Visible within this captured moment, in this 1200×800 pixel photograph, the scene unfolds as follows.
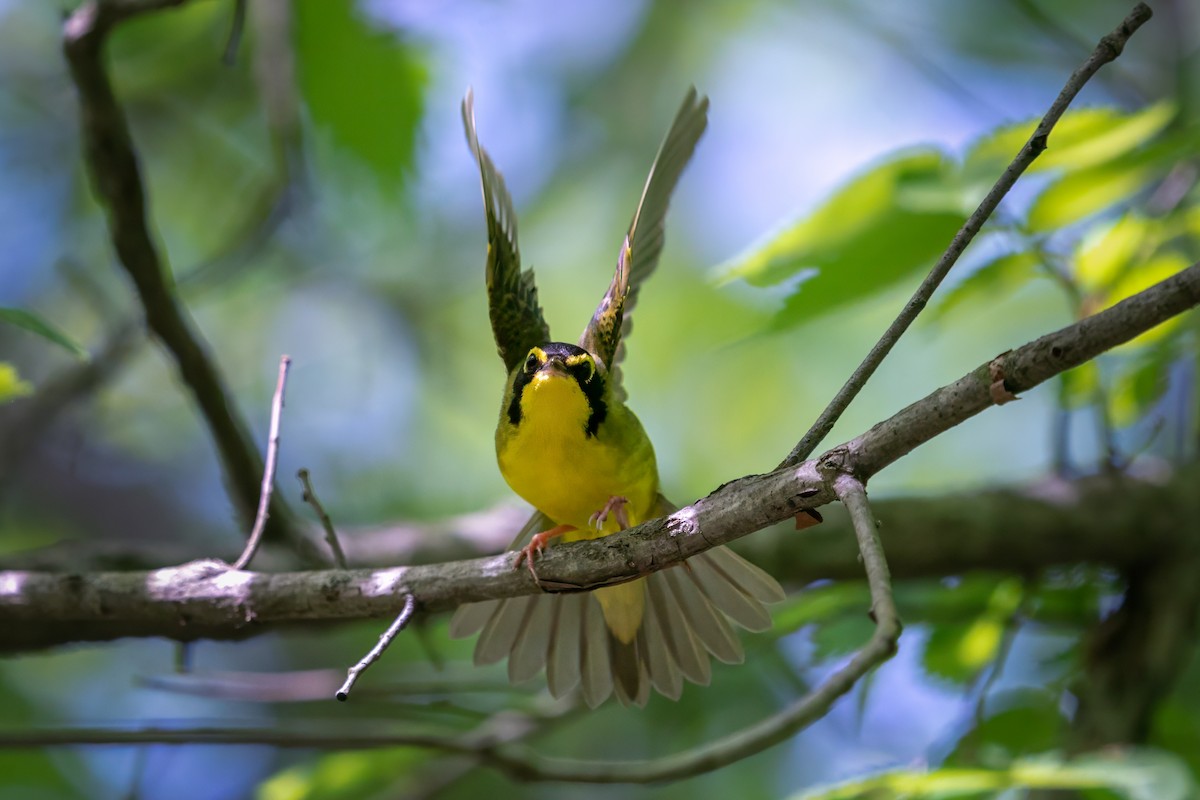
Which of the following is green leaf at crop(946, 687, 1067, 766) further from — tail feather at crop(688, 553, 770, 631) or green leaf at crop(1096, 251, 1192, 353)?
green leaf at crop(1096, 251, 1192, 353)

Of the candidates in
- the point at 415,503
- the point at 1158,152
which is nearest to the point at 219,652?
the point at 415,503

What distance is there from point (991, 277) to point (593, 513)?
1.50 metres

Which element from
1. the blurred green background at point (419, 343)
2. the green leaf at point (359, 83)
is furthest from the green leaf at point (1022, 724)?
the green leaf at point (359, 83)

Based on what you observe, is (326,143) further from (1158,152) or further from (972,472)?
(972,472)

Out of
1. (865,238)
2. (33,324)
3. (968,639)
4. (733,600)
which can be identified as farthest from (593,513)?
(33,324)

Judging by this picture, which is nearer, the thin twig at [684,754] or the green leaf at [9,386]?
the thin twig at [684,754]

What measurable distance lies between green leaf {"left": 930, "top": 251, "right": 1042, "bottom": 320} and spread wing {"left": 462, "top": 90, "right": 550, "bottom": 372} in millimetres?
1405

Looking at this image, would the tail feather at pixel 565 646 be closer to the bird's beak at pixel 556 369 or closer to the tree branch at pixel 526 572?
the bird's beak at pixel 556 369

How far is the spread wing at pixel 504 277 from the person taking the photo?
10.7 feet

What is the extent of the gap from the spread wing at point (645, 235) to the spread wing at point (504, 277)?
224 mm

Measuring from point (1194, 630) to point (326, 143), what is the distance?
4322 millimetres

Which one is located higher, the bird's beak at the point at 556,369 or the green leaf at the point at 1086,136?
the green leaf at the point at 1086,136

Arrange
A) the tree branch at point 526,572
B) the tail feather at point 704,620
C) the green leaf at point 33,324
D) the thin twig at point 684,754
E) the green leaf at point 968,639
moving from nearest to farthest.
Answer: the thin twig at point 684,754 → the tree branch at point 526,572 → the green leaf at point 33,324 → the tail feather at point 704,620 → the green leaf at point 968,639

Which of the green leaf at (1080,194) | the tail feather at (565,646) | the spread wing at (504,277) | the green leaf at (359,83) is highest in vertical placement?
the green leaf at (359,83)
